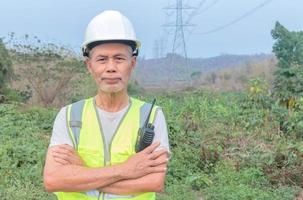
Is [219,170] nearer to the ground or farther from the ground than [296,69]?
nearer to the ground

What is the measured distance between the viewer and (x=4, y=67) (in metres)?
14.5

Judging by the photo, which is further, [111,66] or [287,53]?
[287,53]

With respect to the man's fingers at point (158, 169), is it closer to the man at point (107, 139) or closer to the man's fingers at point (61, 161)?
the man at point (107, 139)

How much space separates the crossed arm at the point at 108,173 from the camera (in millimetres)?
1934

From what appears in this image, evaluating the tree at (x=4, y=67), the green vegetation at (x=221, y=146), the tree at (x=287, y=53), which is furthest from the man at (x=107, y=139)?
the tree at (x=4, y=67)

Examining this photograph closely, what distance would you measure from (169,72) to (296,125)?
2140 cm

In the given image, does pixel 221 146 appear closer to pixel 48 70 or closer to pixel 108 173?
pixel 108 173

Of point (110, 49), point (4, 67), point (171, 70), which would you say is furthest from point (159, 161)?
point (171, 70)

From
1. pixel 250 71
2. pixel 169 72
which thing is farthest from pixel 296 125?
pixel 169 72

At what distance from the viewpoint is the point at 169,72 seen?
95.7 ft

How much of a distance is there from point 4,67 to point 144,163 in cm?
1306

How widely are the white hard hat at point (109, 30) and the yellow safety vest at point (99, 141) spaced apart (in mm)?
243

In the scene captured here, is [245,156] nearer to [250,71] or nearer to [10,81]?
[10,81]

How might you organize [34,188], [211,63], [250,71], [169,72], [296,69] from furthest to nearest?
[211,63]
[169,72]
[250,71]
[296,69]
[34,188]
